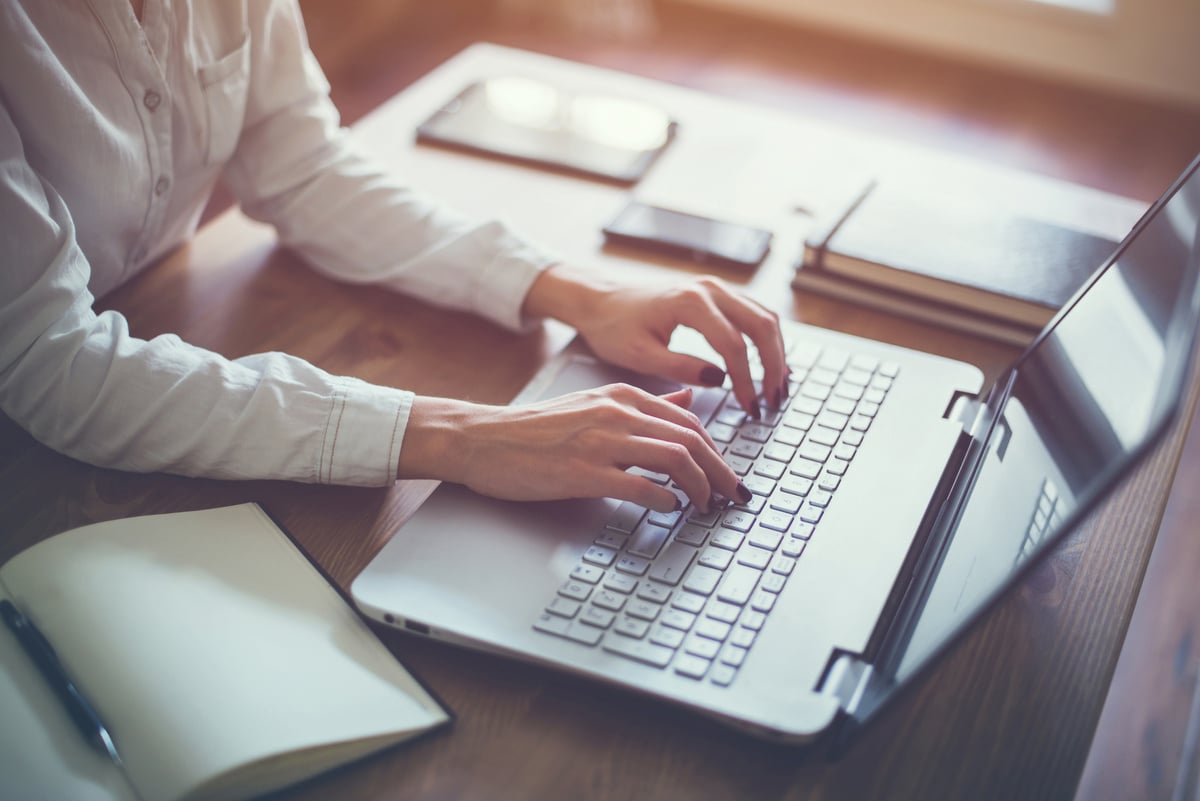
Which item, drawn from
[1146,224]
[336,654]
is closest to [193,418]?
[336,654]

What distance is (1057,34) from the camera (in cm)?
209

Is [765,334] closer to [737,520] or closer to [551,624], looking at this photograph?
[737,520]

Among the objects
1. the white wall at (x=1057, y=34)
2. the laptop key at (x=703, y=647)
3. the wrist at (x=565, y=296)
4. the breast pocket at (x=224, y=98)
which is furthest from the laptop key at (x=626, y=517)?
the white wall at (x=1057, y=34)

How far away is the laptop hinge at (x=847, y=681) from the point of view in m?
0.61

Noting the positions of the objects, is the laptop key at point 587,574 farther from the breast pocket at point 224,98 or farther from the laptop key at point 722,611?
the breast pocket at point 224,98

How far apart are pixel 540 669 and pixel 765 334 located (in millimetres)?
361

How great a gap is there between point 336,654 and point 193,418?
0.23m

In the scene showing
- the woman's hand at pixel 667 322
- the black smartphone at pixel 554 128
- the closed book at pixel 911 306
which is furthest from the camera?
the black smartphone at pixel 554 128

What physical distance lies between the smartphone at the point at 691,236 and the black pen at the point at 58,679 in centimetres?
64

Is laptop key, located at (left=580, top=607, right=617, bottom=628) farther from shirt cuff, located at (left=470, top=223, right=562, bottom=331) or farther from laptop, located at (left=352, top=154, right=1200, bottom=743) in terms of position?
shirt cuff, located at (left=470, top=223, right=562, bottom=331)

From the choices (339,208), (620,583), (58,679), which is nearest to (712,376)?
(620,583)

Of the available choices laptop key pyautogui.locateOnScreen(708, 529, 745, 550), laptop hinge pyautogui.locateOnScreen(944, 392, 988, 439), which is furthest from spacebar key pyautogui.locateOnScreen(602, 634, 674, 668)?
laptop hinge pyautogui.locateOnScreen(944, 392, 988, 439)

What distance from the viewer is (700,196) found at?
45.3 inches

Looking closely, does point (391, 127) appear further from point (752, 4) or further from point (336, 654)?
point (752, 4)
